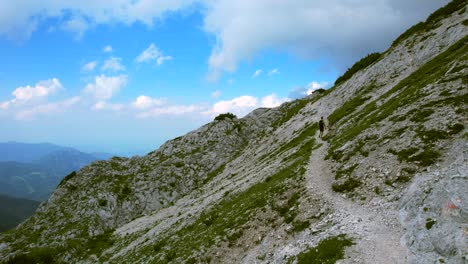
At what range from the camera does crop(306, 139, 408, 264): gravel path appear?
14.3 meters

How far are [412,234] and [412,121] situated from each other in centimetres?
1396

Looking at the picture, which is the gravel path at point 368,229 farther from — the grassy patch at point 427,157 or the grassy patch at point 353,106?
the grassy patch at point 353,106

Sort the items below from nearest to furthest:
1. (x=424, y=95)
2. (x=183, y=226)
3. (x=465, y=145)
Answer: (x=465, y=145)
(x=424, y=95)
(x=183, y=226)

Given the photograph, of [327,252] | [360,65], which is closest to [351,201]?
[327,252]

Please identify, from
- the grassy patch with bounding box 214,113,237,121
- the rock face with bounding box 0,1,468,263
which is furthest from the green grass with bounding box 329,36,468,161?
the grassy patch with bounding box 214,113,237,121

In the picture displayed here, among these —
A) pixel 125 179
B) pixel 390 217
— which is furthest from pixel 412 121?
pixel 125 179

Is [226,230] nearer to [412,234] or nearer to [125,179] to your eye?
[412,234]

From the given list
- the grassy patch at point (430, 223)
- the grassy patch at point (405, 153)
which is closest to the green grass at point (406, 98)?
the grassy patch at point (405, 153)

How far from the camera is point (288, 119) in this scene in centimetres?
7488

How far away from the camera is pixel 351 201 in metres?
20.7

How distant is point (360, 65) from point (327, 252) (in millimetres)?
63586

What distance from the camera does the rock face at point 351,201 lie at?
15.5m

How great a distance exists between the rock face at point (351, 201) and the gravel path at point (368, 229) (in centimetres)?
7

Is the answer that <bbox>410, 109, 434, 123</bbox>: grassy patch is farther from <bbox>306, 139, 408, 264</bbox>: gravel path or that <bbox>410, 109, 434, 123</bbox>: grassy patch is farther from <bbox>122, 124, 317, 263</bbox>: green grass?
<bbox>122, 124, 317, 263</bbox>: green grass
